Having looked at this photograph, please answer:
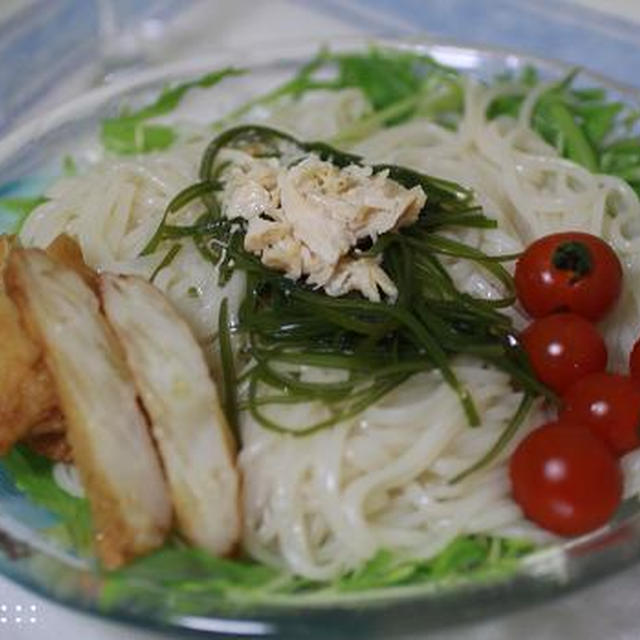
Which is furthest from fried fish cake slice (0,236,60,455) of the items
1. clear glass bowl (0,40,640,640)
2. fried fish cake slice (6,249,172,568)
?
clear glass bowl (0,40,640,640)

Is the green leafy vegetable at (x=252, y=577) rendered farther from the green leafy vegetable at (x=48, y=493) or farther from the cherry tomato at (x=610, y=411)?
the cherry tomato at (x=610, y=411)

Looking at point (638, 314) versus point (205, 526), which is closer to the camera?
point (205, 526)

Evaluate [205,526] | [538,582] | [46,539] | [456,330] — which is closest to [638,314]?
[456,330]

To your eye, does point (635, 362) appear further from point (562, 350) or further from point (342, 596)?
point (342, 596)

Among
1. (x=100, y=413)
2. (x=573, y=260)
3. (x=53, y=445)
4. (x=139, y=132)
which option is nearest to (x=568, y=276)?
(x=573, y=260)

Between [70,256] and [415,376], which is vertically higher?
[70,256]

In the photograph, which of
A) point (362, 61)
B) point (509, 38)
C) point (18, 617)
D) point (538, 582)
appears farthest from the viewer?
point (509, 38)

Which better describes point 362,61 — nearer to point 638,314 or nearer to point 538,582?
point 638,314
